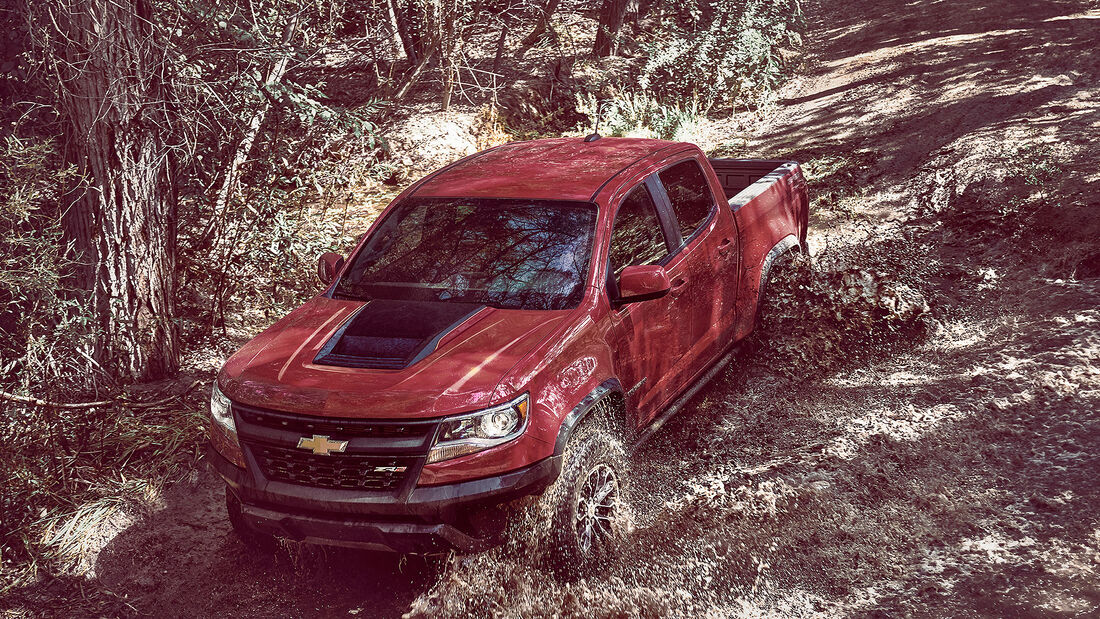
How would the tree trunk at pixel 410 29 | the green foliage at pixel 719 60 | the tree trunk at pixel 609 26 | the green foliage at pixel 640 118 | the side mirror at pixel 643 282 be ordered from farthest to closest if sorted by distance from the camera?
the tree trunk at pixel 609 26
the green foliage at pixel 719 60
the green foliage at pixel 640 118
the tree trunk at pixel 410 29
the side mirror at pixel 643 282

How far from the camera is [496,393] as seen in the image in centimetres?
402

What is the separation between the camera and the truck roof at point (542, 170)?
5.36 m

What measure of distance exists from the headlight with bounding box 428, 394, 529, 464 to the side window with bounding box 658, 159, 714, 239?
2189mm

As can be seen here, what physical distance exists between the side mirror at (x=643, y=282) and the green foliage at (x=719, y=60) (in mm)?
10663

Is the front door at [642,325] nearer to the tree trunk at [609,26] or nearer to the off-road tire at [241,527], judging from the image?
the off-road tire at [241,527]

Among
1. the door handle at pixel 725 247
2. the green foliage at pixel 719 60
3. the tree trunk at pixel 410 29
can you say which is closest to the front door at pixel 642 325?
the door handle at pixel 725 247

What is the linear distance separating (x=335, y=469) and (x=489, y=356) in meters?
0.86

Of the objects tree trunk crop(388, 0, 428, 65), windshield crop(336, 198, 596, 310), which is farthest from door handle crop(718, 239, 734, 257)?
tree trunk crop(388, 0, 428, 65)

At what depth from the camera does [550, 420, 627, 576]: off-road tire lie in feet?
14.1

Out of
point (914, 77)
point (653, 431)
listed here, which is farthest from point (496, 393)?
point (914, 77)

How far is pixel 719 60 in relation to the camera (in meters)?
15.5

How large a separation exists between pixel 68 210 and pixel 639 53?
37.7 feet

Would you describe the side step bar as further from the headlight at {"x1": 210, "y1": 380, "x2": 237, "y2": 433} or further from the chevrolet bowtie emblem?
the headlight at {"x1": 210, "y1": 380, "x2": 237, "y2": 433}

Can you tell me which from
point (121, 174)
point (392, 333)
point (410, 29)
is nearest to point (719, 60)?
point (410, 29)
